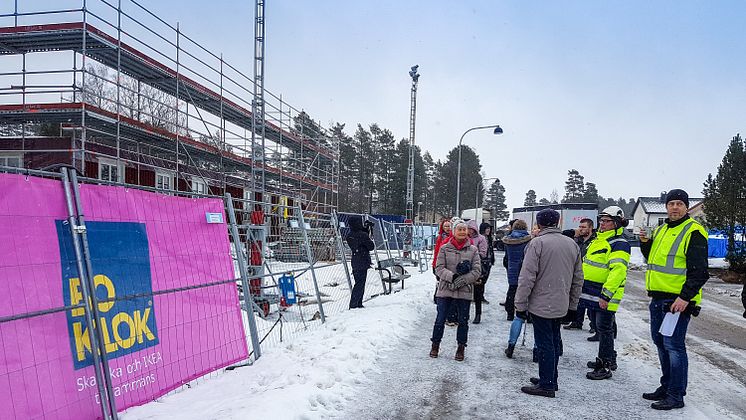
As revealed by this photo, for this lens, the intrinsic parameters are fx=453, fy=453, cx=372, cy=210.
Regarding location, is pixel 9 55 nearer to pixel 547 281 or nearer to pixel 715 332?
pixel 547 281

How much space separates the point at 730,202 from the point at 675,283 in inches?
816

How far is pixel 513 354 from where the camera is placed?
6.09m

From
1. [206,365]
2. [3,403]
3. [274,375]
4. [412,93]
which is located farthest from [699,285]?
[412,93]

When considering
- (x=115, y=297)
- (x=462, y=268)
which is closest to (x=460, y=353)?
(x=462, y=268)

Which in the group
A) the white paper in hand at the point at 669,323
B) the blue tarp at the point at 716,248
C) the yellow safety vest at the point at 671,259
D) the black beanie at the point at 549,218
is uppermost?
the black beanie at the point at 549,218

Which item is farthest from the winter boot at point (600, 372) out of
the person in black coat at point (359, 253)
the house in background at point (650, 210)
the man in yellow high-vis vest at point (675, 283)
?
the house in background at point (650, 210)

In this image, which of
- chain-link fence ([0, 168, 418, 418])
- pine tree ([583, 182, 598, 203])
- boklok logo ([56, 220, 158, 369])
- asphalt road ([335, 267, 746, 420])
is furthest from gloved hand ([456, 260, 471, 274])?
pine tree ([583, 182, 598, 203])

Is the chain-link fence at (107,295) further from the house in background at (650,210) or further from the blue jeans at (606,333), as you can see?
the house in background at (650,210)

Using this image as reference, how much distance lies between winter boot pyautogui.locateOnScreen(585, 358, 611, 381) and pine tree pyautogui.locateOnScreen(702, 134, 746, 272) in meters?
Answer: 18.9

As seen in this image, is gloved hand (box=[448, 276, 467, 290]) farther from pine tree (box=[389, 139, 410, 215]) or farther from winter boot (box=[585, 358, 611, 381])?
pine tree (box=[389, 139, 410, 215])

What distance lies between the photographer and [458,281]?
5.73 metres

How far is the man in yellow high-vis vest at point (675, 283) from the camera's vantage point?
4113mm

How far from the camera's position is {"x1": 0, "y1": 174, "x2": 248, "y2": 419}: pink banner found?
3.11 m

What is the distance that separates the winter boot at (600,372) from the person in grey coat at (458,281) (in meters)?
1.47
